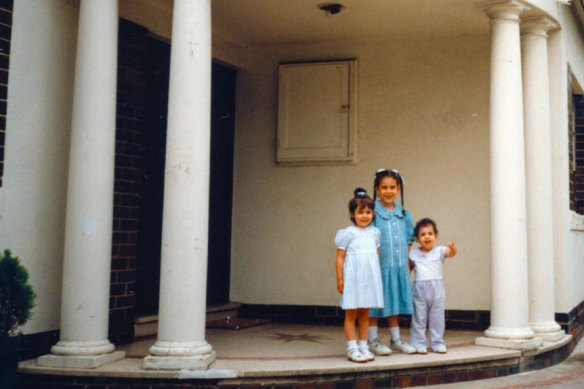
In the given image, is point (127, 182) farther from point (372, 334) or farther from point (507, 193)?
point (507, 193)

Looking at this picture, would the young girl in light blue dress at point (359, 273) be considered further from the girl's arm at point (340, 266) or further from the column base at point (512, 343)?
the column base at point (512, 343)

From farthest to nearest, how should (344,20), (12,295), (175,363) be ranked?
(344,20)
(175,363)
(12,295)

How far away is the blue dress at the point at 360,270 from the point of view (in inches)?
244

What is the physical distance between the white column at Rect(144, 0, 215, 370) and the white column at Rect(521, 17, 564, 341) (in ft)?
13.0

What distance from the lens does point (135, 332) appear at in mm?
7582

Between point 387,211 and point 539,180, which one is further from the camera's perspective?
point 539,180

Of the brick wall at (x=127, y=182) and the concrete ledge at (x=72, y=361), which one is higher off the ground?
the brick wall at (x=127, y=182)

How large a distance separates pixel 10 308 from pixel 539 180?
5.63 meters

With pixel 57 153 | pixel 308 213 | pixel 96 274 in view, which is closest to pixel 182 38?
pixel 57 153

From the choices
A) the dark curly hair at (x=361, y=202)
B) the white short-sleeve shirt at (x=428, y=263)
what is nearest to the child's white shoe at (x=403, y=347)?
the white short-sleeve shirt at (x=428, y=263)

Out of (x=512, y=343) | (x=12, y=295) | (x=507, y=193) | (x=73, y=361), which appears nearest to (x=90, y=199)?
(x=12, y=295)

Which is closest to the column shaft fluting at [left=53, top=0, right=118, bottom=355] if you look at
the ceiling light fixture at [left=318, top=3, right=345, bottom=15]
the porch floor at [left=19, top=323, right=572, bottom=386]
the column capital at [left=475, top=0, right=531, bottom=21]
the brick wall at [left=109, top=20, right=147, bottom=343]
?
the porch floor at [left=19, top=323, right=572, bottom=386]

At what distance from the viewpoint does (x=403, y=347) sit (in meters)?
6.72

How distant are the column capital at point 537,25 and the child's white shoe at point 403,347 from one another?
3.88m
